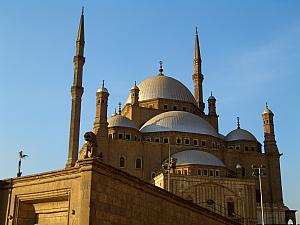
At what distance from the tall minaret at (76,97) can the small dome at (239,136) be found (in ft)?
53.2

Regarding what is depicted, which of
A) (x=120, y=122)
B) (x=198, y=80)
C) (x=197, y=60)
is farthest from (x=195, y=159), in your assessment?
(x=197, y=60)

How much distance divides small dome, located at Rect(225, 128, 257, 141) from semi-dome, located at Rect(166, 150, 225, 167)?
8.39 meters

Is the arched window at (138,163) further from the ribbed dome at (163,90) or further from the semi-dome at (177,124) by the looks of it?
the ribbed dome at (163,90)

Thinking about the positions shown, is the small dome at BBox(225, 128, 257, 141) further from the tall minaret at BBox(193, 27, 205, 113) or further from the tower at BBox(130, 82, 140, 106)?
the tower at BBox(130, 82, 140, 106)

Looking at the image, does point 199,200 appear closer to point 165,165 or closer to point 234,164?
point 165,165

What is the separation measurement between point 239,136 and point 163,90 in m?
9.66

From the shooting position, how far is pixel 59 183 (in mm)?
12398

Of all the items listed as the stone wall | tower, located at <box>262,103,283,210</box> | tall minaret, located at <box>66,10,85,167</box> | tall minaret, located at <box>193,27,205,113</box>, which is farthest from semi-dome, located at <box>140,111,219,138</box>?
the stone wall

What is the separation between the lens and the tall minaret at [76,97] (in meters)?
37.9

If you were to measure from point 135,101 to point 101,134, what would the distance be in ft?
27.1

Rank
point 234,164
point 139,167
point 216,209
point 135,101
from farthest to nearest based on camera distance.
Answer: point 135,101
point 234,164
point 139,167
point 216,209

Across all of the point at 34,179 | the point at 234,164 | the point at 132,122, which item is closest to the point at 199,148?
the point at 234,164

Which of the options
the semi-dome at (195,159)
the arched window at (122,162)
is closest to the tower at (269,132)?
the semi-dome at (195,159)

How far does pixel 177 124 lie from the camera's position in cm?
4288
